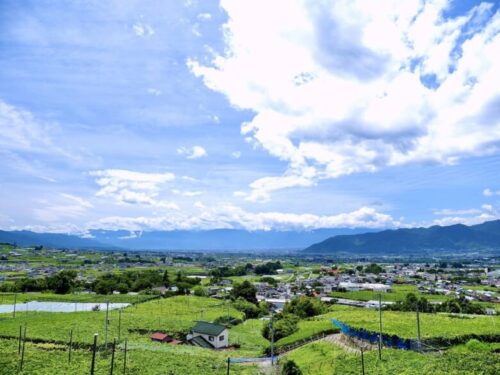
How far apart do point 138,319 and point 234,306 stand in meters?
17.5

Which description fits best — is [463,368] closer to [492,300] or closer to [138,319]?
[138,319]

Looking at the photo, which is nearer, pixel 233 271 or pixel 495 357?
pixel 495 357

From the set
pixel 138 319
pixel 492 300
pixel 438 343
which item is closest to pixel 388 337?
pixel 438 343

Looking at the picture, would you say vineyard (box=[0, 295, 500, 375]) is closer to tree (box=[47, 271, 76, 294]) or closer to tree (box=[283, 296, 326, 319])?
tree (box=[283, 296, 326, 319])

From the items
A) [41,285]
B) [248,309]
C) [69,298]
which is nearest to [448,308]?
[248,309]

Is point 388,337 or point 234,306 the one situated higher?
point 388,337

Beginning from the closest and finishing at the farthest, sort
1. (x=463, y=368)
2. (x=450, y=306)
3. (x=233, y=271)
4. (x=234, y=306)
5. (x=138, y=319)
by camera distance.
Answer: (x=463, y=368) < (x=138, y=319) < (x=450, y=306) < (x=234, y=306) < (x=233, y=271)

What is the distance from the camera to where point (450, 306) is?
155ft

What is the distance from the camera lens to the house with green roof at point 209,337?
3456 centimetres

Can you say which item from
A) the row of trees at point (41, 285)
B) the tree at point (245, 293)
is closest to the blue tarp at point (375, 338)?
the tree at point (245, 293)

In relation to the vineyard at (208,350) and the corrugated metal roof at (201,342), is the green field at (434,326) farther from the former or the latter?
the corrugated metal roof at (201,342)

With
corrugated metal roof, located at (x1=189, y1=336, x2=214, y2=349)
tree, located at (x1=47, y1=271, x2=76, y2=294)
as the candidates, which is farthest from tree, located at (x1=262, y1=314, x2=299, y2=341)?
tree, located at (x1=47, y1=271, x2=76, y2=294)

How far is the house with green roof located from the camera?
34.6 metres

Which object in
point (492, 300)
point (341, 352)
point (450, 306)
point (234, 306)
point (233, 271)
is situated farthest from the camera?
point (233, 271)
